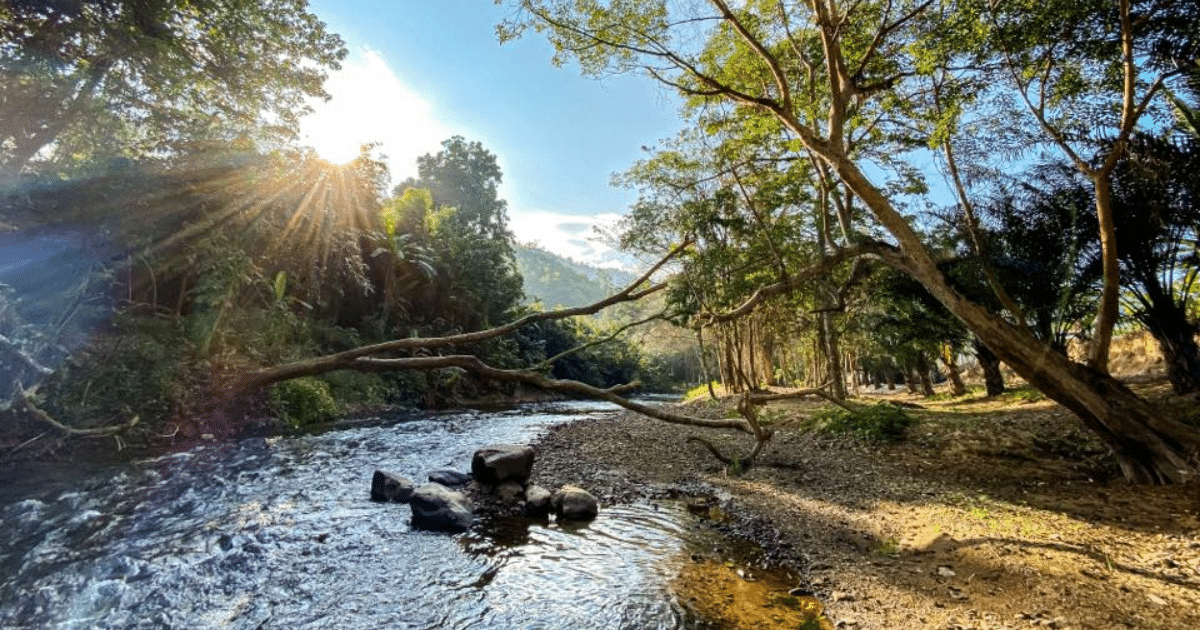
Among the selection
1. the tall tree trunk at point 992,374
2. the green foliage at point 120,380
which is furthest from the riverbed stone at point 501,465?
the tall tree trunk at point 992,374

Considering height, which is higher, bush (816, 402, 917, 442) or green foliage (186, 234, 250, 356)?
green foliage (186, 234, 250, 356)

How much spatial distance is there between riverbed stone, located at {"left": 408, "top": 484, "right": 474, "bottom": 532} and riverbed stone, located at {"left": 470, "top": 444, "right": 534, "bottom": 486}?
1.28 metres

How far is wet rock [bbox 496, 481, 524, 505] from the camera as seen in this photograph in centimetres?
859

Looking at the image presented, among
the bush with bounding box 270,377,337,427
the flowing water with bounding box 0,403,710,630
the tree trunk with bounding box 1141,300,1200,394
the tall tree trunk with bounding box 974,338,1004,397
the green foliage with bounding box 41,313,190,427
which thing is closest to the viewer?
the flowing water with bounding box 0,403,710,630

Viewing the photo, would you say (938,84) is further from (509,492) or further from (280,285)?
(280,285)

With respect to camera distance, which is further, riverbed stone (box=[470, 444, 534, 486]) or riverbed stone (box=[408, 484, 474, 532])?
riverbed stone (box=[470, 444, 534, 486])

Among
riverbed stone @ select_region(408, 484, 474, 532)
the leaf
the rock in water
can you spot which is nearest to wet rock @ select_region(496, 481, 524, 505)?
riverbed stone @ select_region(408, 484, 474, 532)

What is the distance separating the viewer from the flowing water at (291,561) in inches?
185

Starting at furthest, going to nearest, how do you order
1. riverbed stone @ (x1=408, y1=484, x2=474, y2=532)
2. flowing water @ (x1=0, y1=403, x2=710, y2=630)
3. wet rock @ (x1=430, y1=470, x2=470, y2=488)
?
wet rock @ (x1=430, y1=470, x2=470, y2=488) < riverbed stone @ (x1=408, y1=484, x2=474, y2=532) < flowing water @ (x1=0, y1=403, x2=710, y2=630)

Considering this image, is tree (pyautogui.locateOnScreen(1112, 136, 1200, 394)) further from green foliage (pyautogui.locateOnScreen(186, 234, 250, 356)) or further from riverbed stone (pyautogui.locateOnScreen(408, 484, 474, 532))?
green foliage (pyautogui.locateOnScreen(186, 234, 250, 356))

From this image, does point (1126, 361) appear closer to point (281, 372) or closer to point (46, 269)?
point (281, 372)

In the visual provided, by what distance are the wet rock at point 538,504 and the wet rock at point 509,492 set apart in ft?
0.88

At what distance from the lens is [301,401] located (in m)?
16.5

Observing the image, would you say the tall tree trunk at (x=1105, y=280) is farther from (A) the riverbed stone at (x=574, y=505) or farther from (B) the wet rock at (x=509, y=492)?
(B) the wet rock at (x=509, y=492)
